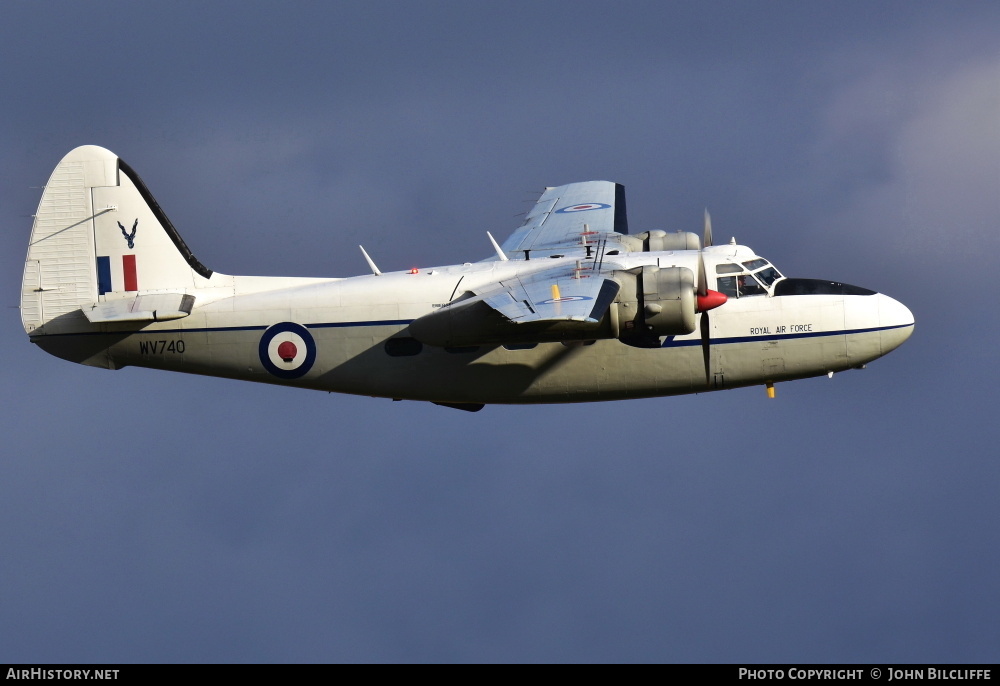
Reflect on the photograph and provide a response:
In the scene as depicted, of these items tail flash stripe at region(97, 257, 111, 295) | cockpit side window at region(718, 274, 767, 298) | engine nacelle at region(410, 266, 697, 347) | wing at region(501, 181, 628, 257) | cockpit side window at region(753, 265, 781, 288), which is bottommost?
engine nacelle at region(410, 266, 697, 347)

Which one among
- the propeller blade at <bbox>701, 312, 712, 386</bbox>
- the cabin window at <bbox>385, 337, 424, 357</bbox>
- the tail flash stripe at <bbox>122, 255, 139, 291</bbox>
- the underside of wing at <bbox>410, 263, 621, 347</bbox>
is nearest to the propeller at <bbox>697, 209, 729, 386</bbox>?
the propeller blade at <bbox>701, 312, 712, 386</bbox>

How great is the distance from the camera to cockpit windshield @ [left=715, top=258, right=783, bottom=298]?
1174 inches

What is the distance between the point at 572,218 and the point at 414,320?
19.6ft

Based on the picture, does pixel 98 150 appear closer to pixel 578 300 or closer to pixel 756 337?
pixel 578 300

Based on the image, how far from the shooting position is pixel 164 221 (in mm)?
31828

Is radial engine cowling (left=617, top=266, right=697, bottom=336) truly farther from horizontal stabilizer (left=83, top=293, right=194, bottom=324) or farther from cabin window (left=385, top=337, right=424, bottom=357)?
horizontal stabilizer (left=83, top=293, right=194, bottom=324)

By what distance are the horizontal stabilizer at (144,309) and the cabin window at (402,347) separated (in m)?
3.79

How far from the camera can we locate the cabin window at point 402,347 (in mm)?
30266

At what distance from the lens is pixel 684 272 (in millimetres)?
28469

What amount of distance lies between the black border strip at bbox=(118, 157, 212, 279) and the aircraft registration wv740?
0.09 feet

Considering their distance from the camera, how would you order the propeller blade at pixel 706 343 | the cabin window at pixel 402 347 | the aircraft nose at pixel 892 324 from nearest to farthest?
the propeller blade at pixel 706 343 → the aircraft nose at pixel 892 324 → the cabin window at pixel 402 347

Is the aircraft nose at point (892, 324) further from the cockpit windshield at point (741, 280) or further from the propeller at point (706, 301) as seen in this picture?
the propeller at point (706, 301)

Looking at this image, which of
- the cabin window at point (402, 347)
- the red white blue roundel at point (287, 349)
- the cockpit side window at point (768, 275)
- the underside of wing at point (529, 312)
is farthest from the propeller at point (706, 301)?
the red white blue roundel at point (287, 349)
